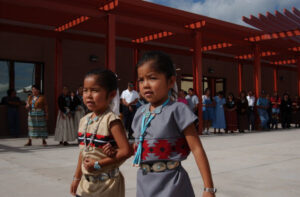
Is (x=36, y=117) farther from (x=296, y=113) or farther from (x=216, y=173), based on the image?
(x=296, y=113)

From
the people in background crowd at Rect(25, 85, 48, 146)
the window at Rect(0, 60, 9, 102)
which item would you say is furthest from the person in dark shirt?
the people in background crowd at Rect(25, 85, 48, 146)

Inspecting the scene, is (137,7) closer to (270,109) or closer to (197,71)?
(197,71)

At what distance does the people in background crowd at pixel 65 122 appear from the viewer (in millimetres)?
8328

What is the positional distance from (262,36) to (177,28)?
434 cm

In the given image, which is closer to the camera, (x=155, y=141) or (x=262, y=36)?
(x=155, y=141)

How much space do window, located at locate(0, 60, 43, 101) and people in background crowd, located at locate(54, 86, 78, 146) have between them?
4347 mm

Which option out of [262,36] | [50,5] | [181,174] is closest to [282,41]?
[262,36]

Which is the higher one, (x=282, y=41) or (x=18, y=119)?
(x=282, y=41)

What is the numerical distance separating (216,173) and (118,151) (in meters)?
3.03

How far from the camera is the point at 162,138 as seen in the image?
158 cm

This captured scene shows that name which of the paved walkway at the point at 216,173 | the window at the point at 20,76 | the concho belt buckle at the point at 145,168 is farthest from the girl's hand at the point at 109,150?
the window at the point at 20,76

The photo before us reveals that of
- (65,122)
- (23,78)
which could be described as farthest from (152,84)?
(23,78)

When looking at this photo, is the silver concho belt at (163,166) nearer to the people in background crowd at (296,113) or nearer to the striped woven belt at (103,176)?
the striped woven belt at (103,176)

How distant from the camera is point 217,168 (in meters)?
4.92
